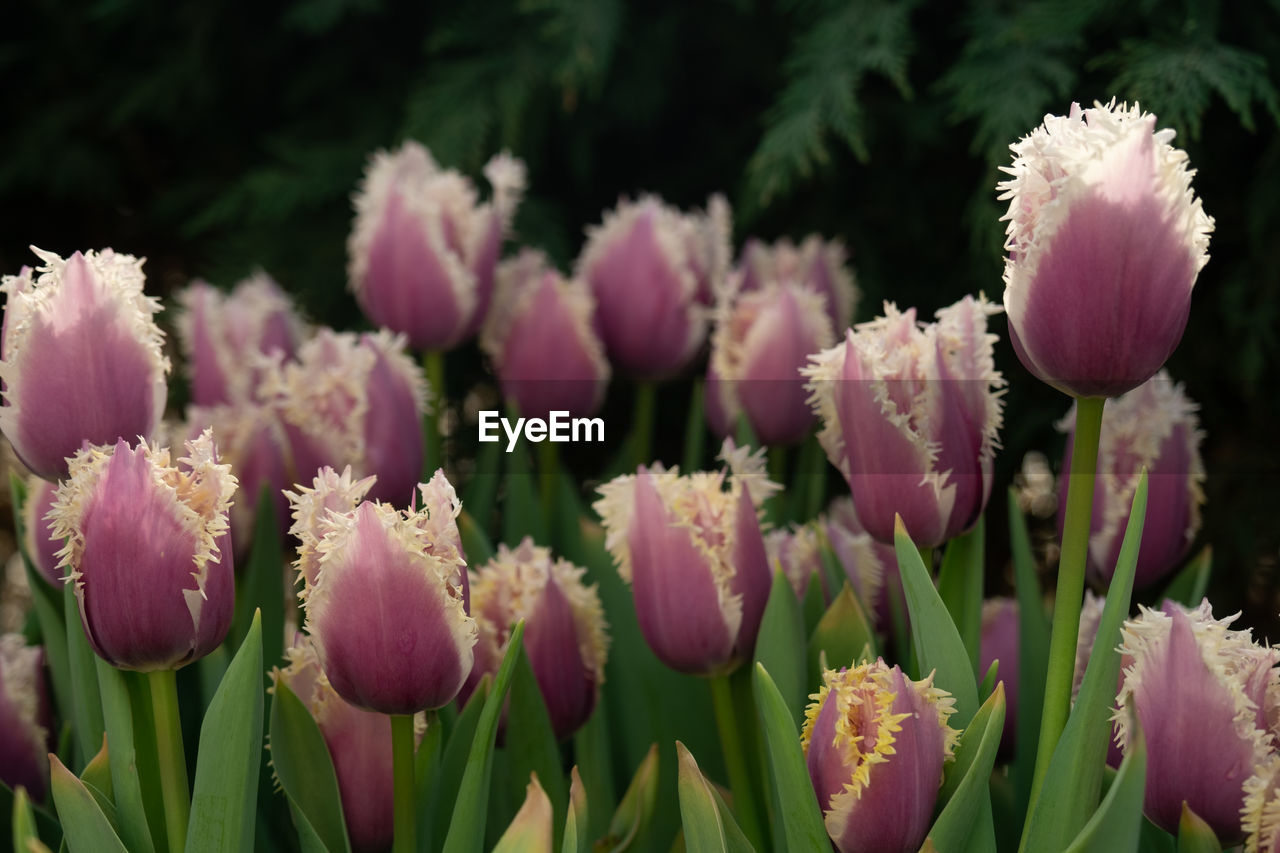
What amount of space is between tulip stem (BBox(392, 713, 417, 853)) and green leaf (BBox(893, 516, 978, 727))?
0.83 feet

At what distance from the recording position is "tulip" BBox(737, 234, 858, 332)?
3.77ft

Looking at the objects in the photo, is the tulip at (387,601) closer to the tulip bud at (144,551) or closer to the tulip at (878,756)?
the tulip bud at (144,551)

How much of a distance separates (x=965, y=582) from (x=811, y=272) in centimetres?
50

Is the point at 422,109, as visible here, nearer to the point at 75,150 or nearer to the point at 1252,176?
the point at 75,150

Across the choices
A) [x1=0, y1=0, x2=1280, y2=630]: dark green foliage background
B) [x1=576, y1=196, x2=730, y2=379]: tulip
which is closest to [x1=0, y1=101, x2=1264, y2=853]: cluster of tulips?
[x1=576, y1=196, x2=730, y2=379]: tulip

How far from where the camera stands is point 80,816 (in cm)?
57

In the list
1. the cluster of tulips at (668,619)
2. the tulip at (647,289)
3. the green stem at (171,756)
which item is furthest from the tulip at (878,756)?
the tulip at (647,289)

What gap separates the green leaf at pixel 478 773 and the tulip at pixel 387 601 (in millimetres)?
23

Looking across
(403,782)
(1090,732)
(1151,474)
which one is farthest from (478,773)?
(1151,474)

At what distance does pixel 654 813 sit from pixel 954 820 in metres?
0.25

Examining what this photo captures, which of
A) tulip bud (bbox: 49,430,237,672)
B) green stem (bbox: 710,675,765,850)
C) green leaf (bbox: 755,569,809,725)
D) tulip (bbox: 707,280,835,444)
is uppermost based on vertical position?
tulip (bbox: 707,280,835,444)


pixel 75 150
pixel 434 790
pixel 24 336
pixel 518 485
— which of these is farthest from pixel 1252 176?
pixel 75 150

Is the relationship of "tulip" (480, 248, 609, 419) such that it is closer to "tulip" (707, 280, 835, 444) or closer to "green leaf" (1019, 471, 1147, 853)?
"tulip" (707, 280, 835, 444)

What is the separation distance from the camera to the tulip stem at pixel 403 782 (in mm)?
603
